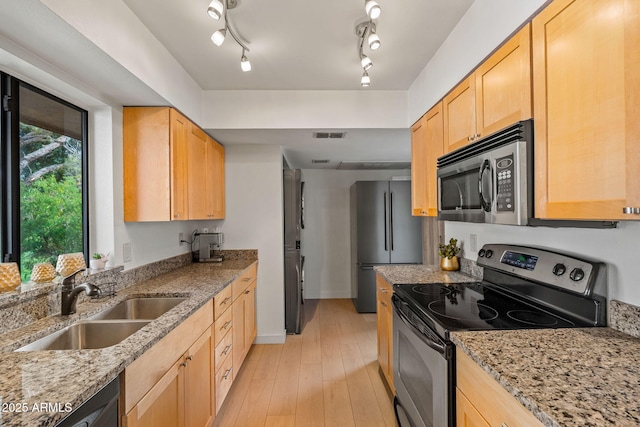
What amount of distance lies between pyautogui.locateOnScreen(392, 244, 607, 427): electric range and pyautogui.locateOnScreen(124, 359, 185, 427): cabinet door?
3.85 ft

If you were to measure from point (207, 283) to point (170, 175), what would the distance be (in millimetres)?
818

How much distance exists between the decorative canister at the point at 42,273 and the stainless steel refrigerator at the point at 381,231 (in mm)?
3390

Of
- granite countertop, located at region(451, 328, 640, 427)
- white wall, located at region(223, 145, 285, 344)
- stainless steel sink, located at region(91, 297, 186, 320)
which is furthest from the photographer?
white wall, located at region(223, 145, 285, 344)

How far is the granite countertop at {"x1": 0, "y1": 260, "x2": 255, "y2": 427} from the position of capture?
30.1 inches

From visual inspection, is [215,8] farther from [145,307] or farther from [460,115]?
[145,307]

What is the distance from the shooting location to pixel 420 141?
8.27 ft

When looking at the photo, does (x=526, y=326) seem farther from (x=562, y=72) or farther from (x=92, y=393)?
A: (x=92, y=393)

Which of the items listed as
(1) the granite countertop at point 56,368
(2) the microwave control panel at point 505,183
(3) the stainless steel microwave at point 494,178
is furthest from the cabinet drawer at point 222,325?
(2) the microwave control panel at point 505,183

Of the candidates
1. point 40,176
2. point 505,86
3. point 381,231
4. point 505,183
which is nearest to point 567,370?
point 505,183

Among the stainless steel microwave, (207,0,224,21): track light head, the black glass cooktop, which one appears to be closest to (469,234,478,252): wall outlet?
the black glass cooktop

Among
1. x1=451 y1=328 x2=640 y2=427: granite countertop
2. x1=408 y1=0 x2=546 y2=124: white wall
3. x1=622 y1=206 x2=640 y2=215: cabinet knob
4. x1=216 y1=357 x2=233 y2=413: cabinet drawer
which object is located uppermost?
x1=408 y1=0 x2=546 y2=124: white wall

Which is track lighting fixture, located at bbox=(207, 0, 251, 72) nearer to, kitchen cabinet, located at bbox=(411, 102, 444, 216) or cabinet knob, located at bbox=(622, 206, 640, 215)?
kitchen cabinet, located at bbox=(411, 102, 444, 216)

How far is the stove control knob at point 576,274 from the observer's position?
50.5 inches

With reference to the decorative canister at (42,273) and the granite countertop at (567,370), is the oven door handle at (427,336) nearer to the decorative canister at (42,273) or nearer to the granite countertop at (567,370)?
the granite countertop at (567,370)
